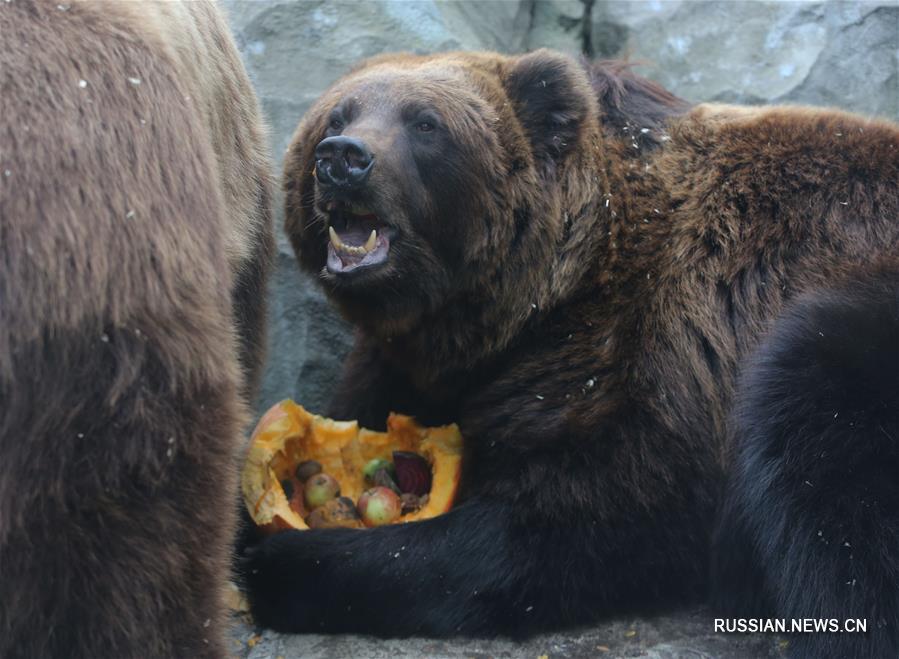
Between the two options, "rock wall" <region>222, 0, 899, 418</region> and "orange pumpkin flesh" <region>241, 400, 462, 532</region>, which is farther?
"rock wall" <region>222, 0, 899, 418</region>

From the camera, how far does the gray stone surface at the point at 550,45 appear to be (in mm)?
5703

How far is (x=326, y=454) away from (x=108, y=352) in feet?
7.02

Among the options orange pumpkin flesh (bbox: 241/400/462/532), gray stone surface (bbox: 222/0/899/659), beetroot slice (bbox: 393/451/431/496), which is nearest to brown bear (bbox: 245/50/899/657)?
orange pumpkin flesh (bbox: 241/400/462/532)

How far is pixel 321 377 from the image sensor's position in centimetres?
575

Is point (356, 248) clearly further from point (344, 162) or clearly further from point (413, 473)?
point (413, 473)

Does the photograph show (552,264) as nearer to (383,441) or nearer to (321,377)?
(383,441)

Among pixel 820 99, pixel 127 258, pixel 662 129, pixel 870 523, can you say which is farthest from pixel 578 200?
pixel 820 99

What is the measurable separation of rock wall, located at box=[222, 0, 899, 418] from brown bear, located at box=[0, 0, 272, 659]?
266 centimetres

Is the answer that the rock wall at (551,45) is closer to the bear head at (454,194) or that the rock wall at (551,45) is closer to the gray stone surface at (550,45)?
the gray stone surface at (550,45)

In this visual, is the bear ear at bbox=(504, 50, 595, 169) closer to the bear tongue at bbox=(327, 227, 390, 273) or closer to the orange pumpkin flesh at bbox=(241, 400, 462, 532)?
the bear tongue at bbox=(327, 227, 390, 273)

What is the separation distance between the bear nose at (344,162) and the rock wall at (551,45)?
1.63 meters

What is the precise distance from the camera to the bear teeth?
165 inches

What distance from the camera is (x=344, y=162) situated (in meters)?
3.99

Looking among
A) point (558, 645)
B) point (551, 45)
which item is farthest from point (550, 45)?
point (558, 645)
